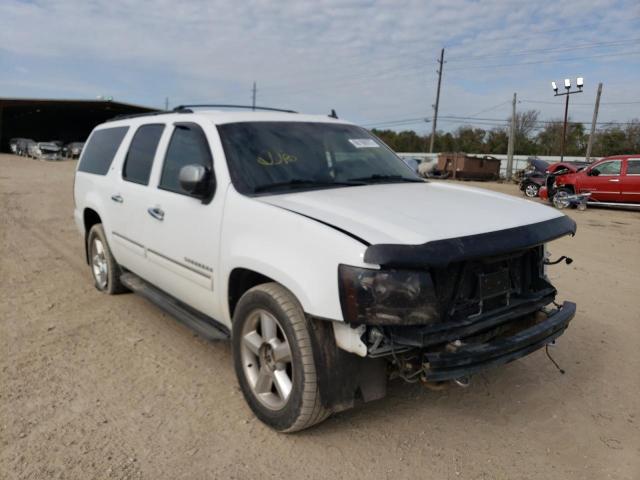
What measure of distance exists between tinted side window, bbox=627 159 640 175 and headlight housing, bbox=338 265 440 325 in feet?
56.7

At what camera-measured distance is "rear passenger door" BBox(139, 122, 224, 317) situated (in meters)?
3.51

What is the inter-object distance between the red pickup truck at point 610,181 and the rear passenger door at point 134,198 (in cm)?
1651

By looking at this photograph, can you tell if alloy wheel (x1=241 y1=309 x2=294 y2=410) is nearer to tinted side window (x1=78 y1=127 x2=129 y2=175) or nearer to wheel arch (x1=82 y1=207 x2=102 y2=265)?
tinted side window (x1=78 y1=127 x2=129 y2=175)

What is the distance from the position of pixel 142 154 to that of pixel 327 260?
275cm

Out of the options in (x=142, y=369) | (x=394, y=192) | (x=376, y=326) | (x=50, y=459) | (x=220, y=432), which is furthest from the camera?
(x=142, y=369)

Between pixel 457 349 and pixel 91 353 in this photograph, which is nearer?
pixel 457 349

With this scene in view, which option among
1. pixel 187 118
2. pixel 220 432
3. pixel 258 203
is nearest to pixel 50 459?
pixel 220 432

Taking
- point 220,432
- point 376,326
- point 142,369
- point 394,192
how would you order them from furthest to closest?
1. point 142,369
2. point 394,192
3. point 220,432
4. point 376,326

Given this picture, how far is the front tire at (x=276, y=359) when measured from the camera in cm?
279

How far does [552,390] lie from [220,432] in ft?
7.65

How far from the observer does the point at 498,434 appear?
10.4 ft

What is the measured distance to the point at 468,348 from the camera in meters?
2.71

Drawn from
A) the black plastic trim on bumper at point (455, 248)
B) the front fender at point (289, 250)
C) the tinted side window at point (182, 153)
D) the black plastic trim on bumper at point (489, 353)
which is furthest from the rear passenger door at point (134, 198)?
the black plastic trim on bumper at point (489, 353)

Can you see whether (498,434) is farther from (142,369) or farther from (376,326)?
(142,369)
